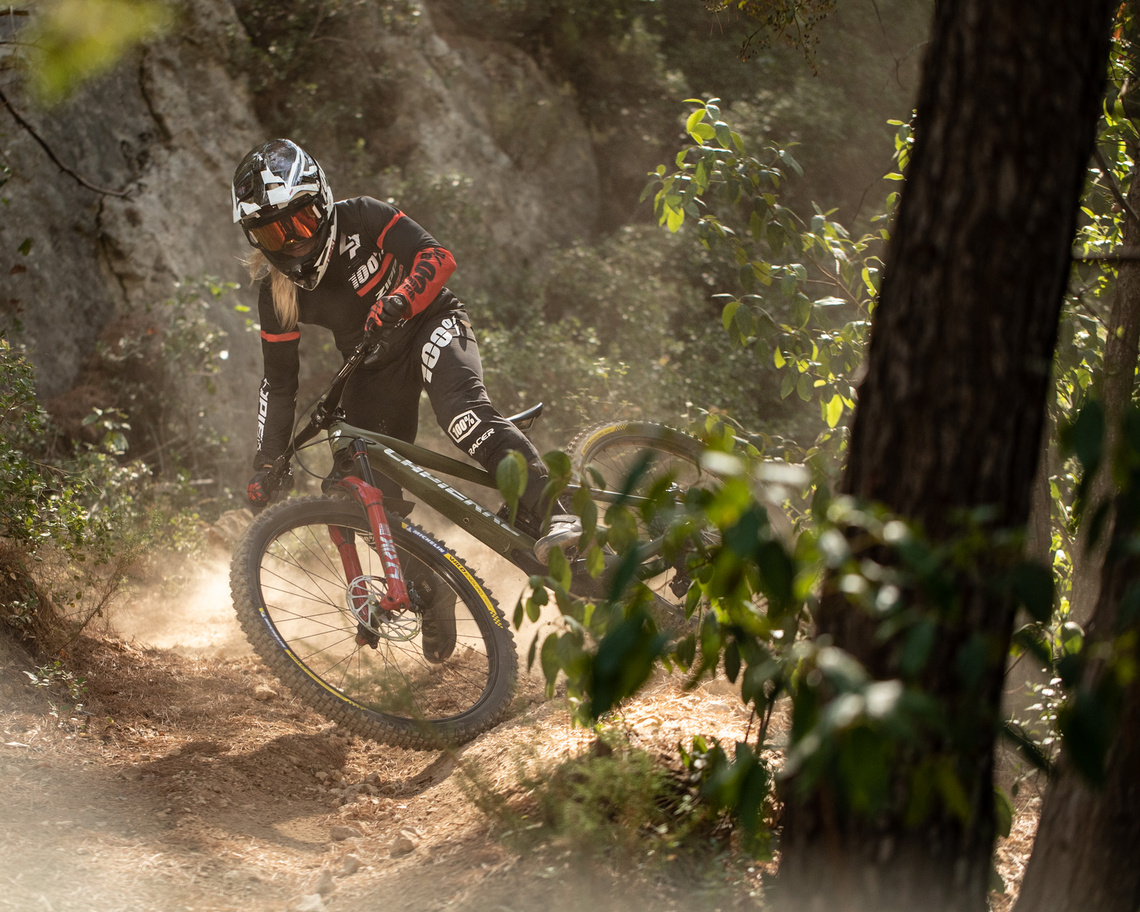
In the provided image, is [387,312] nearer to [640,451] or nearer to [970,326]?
[640,451]

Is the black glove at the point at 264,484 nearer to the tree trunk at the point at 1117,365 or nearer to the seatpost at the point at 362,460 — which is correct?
the seatpost at the point at 362,460

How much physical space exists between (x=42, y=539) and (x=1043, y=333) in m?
3.85

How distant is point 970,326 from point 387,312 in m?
2.63

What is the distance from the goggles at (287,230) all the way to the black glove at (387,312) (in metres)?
0.45

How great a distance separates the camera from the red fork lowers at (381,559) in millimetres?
3512

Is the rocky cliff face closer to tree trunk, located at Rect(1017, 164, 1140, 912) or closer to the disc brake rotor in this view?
the disc brake rotor

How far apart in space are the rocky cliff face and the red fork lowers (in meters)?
2.90

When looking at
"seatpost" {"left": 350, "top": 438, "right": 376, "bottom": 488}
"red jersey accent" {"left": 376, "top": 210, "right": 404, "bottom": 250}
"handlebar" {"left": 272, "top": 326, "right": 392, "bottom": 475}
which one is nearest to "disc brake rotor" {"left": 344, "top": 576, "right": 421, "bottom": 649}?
"seatpost" {"left": 350, "top": 438, "right": 376, "bottom": 488}

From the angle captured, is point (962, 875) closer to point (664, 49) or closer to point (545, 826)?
point (545, 826)

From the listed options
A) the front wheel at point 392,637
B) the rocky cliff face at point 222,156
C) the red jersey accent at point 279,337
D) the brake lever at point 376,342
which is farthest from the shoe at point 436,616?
the rocky cliff face at point 222,156

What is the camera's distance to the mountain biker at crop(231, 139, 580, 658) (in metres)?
3.67

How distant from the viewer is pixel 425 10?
9.29 m

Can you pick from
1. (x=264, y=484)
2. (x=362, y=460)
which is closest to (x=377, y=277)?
(x=362, y=460)

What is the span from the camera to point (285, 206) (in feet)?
11.9
